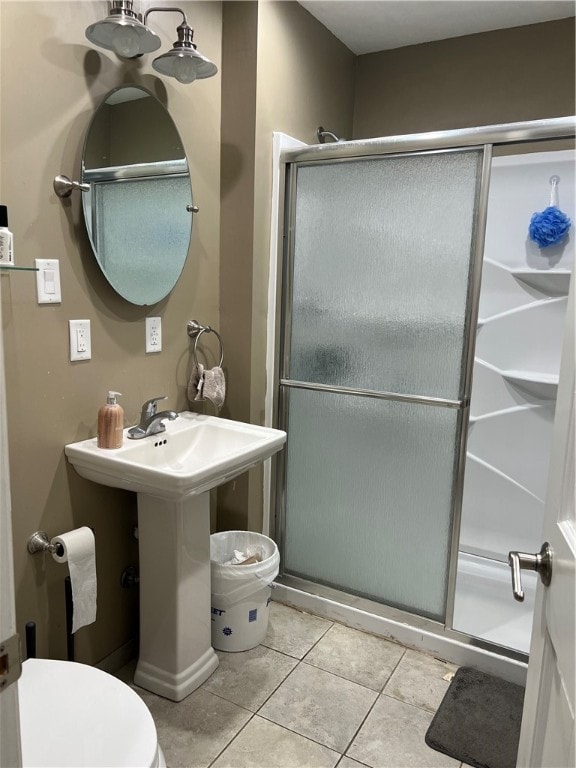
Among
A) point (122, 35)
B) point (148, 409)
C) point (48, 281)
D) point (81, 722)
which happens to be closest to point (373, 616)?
point (148, 409)

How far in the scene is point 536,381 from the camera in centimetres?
265

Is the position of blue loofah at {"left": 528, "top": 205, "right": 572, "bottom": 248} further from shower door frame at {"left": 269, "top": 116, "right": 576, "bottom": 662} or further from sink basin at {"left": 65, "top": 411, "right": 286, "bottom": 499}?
sink basin at {"left": 65, "top": 411, "right": 286, "bottom": 499}

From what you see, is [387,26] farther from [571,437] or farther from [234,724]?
[234,724]

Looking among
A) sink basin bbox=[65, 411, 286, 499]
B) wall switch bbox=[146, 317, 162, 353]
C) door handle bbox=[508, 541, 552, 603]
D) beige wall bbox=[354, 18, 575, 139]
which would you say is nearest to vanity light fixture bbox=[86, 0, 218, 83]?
wall switch bbox=[146, 317, 162, 353]

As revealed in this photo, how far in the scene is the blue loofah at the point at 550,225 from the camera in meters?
2.49

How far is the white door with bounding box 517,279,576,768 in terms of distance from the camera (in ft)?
2.60

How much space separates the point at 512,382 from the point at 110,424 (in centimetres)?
195

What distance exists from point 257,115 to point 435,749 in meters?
2.34

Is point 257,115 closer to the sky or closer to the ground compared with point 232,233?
closer to the sky

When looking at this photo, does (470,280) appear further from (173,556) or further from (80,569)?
(80,569)

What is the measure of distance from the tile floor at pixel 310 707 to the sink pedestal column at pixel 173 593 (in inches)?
3.1

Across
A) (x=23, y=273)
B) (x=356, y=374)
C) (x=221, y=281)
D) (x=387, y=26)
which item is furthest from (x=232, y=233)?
(x=387, y=26)

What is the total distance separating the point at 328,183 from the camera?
2305 millimetres

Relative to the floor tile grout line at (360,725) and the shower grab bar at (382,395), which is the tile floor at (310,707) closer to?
the floor tile grout line at (360,725)
